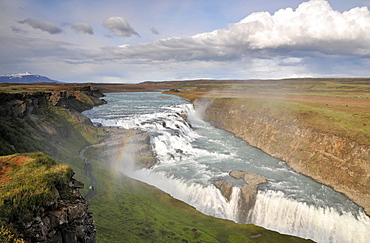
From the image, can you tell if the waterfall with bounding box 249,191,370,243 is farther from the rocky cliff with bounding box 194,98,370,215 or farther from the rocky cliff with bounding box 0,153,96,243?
the rocky cliff with bounding box 0,153,96,243

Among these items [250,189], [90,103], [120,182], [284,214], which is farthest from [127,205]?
[90,103]

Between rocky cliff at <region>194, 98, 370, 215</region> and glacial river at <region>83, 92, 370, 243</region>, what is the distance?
1541mm

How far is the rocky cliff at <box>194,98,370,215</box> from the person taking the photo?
27033 millimetres

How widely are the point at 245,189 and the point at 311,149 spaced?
1612cm

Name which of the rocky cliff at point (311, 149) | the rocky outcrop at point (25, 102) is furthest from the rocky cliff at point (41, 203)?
the rocky cliff at point (311, 149)

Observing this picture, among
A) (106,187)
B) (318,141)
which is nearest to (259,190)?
(318,141)

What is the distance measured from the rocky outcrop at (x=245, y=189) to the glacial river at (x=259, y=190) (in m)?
0.43

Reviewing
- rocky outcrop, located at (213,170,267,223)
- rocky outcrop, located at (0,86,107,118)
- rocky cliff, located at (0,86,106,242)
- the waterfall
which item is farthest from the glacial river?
rocky outcrop, located at (0,86,107,118)

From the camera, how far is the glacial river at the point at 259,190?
2216cm

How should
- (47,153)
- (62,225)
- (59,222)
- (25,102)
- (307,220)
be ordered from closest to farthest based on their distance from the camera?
(59,222) < (62,225) < (307,220) < (47,153) < (25,102)

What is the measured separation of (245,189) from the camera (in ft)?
85.0

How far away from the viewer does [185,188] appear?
2831cm

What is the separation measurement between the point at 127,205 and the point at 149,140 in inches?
688

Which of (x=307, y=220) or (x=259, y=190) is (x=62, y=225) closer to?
(x=259, y=190)
